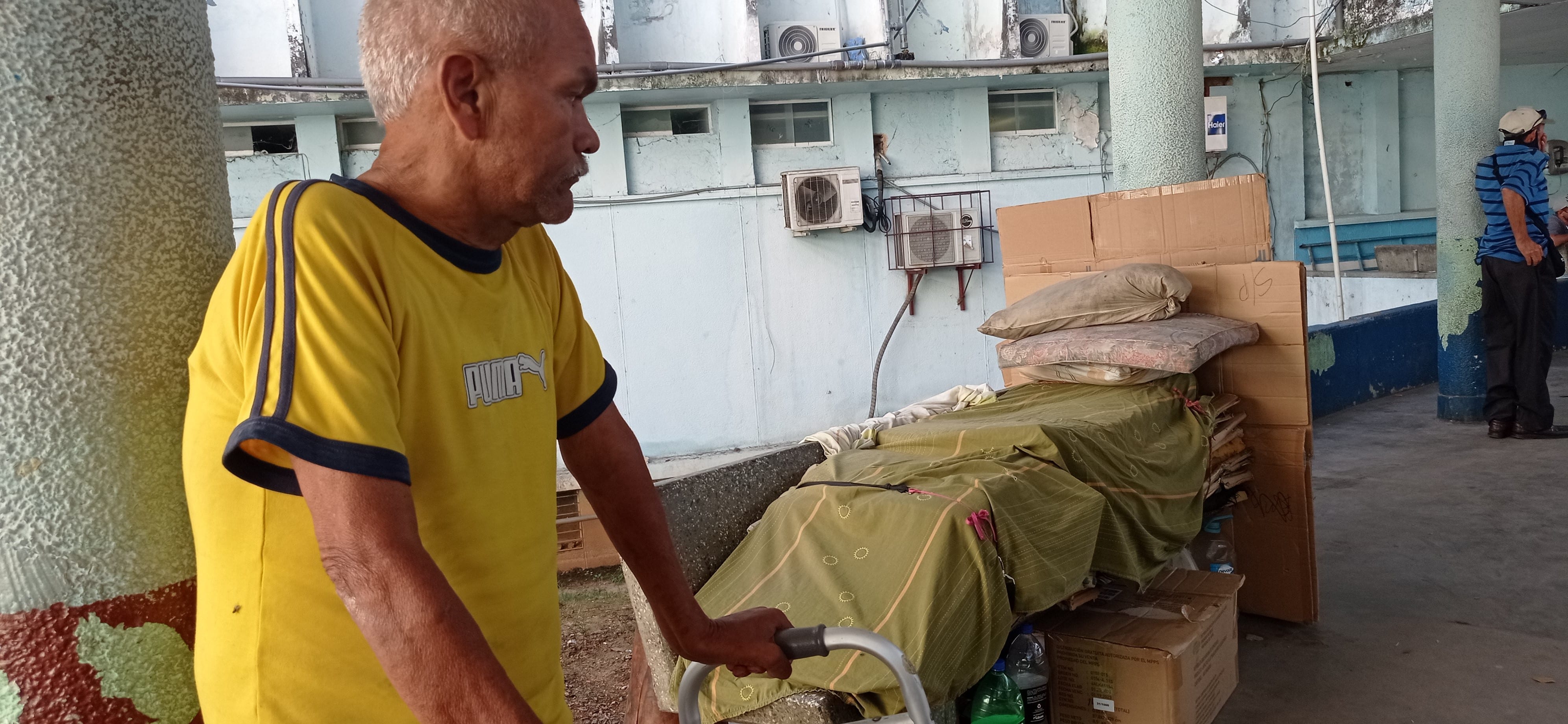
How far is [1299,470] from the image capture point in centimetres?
391

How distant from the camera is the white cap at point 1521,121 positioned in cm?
600

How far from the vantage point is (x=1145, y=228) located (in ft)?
14.1

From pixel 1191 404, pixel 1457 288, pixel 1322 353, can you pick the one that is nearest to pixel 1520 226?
pixel 1457 288

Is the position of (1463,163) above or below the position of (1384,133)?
below

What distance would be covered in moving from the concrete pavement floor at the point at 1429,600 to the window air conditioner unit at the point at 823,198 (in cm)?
514

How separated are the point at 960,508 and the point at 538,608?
1.36 meters

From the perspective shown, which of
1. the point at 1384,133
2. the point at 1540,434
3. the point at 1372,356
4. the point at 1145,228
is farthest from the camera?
the point at 1384,133

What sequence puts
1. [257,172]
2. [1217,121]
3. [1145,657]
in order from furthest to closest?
[1217,121]
[257,172]
[1145,657]

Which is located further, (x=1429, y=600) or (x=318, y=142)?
(x=318, y=142)

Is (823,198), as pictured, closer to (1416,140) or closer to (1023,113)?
(1023,113)

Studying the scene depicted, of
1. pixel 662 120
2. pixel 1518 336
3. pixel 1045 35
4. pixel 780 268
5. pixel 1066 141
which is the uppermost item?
pixel 1045 35

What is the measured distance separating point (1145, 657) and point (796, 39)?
8515 mm

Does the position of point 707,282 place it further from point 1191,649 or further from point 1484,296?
point 1191,649

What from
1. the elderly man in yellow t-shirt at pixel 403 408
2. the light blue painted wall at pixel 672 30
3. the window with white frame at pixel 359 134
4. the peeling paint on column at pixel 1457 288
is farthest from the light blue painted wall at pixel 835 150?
the elderly man in yellow t-shirt at pixel 403 408
